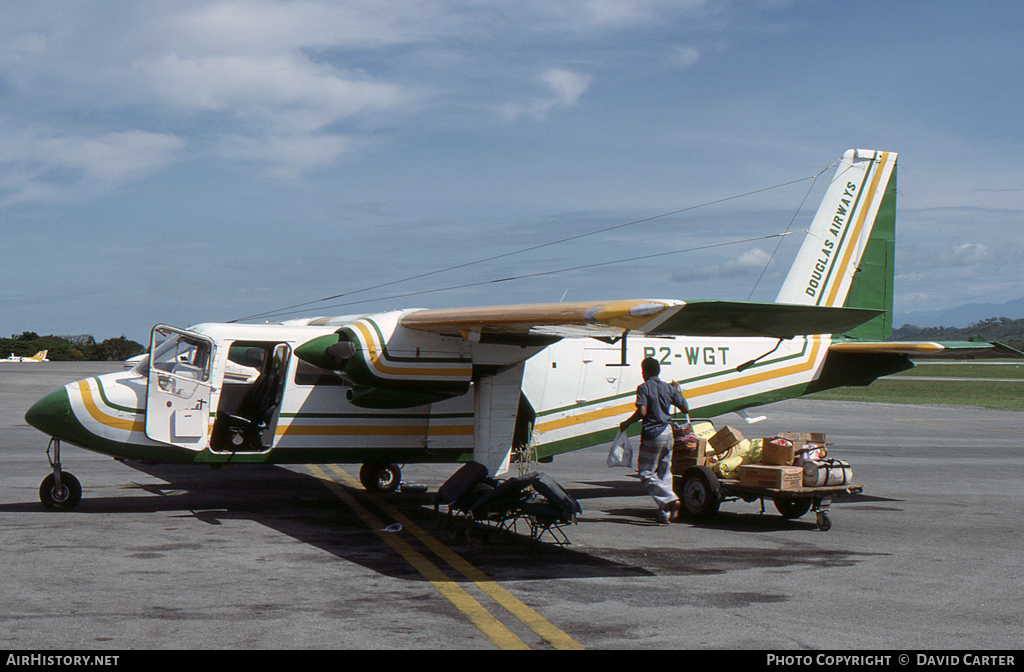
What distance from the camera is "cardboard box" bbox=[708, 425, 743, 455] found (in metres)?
11.7

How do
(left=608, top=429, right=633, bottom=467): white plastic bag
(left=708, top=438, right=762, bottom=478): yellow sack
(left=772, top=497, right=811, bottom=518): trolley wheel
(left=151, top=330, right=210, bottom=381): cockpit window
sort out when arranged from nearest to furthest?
1. (left=608, top=429, right=633, bottom=467): white plastic bag
2. (left=772, top=497, right=811, bottom=518): trolley wheel
3. (left=151, top=330, right=210, bottom=381): cockpit window
4. (left=708, top=438, right=762, bottom=478): yellow sack

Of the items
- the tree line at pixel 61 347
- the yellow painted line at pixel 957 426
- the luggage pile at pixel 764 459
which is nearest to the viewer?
the luggage pile at pixel 764 459

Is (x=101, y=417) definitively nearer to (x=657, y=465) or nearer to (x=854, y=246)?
(x=657, y=465)

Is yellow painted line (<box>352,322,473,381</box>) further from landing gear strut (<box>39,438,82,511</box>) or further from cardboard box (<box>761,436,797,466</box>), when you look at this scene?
landing gear strut (<box>39,438,82,511</box>)

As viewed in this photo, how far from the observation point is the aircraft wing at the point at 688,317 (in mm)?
7508

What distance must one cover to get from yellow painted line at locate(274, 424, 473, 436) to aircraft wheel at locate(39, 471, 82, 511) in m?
2.67

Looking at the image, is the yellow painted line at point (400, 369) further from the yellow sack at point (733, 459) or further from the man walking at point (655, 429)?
the yellow sack at point (733, 459)

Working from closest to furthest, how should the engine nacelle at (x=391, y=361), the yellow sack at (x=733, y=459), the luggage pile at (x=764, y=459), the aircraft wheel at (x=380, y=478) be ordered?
the luggage pile at (x=764, y=459) < the engine nacelle at (x=391, y=361) < the yellow sack at (x=733, y=459) < the aircraft wheel at (x=380, y=478)

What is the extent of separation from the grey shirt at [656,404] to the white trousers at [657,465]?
0.10 m

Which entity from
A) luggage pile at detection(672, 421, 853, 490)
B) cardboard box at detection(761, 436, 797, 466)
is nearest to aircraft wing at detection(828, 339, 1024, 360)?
luggage pile at detection(672, 421, 853, 490)

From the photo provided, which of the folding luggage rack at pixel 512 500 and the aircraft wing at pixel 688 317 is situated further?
the folding luggage rack at pixel 512 500

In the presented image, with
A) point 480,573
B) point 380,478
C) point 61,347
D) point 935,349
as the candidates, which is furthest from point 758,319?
point 61,347

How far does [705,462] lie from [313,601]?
639cm

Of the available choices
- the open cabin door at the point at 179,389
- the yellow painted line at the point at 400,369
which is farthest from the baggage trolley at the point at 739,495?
the open cabin door at the point at 179,389
